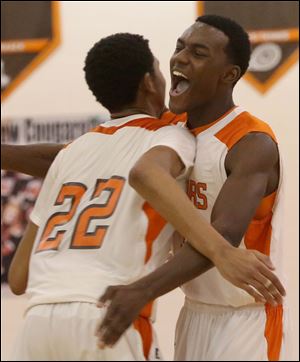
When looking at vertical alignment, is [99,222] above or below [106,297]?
A: above

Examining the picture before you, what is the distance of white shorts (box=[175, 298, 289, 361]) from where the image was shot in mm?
2172

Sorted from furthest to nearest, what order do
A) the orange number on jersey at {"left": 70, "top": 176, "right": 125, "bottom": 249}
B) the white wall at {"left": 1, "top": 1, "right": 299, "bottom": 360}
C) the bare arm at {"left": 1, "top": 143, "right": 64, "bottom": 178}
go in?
the white wall at {"left": 1, "top": 1, "right": 299, "bottom": 360}
the bare arm at {"left": 1, "top": 143, "right": 64, "bottom": 178}
the orange number on jersey at {"left": 70, "top": 176, "right": 125, "bottom": 249}

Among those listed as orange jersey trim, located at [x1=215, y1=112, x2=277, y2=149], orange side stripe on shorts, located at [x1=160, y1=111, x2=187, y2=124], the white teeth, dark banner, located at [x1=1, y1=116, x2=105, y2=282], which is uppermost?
the white teeth

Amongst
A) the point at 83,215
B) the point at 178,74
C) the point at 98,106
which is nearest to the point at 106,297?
the point at 83,215

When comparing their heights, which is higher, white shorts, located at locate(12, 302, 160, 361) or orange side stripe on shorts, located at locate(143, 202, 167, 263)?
orange side stripe on shorts, located at locate(143, 202, 167, 263)

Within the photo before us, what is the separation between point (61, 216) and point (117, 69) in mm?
430

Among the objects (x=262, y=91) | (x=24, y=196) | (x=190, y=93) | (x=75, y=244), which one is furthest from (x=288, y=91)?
(x=75, y=244)

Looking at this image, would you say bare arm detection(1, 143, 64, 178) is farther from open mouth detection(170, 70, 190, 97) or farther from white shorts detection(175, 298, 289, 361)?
white shorts detection(175, 298, 289, 361)

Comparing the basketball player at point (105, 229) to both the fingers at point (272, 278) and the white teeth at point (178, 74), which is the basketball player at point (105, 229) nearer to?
the fingers at point (272, 278)

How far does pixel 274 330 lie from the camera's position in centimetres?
223

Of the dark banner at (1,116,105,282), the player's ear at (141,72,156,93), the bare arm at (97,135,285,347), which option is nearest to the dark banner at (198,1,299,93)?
the dark banner at (1,116,105,282)

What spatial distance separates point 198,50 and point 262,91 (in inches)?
84.6

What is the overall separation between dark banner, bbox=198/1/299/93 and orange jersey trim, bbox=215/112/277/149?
217 centimetres

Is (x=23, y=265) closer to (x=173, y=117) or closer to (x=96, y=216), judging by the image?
(x=96, y=216)
